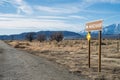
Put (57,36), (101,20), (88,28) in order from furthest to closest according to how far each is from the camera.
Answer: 1. (57,36)
2. (88,28)
3. (101,20)

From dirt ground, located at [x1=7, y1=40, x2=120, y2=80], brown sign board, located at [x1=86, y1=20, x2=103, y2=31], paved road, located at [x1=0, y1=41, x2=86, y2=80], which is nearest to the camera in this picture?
paved road, located at [x1=0, y1=41, x2=86, y2=80]

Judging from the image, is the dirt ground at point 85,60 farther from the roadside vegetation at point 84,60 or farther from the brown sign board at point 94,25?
the brown sign board at point 94,25

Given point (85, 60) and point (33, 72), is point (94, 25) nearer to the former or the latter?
point (33, 72)

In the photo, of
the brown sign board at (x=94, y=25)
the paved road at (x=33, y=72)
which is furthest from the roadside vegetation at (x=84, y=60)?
the brown sign board at (x=94, y=25)

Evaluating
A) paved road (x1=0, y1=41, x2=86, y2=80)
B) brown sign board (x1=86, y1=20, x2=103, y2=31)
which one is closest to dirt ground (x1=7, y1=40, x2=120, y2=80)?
paved road (x1=0, y1=41, x2=86, y2=80)

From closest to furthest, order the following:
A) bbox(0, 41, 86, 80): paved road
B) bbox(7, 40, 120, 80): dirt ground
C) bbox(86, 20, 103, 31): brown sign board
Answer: bbox(0, 41, 86, 80): paved road → bbox(7, 40, 120, 80): dirt ground → bbox(86, 20, 103, 31): brown sign board

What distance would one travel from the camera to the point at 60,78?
45.3 feet

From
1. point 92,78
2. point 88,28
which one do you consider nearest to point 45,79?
point 92,78

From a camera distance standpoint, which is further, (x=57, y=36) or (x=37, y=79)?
(x=57, y=36)

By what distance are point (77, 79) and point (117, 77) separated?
204 cm

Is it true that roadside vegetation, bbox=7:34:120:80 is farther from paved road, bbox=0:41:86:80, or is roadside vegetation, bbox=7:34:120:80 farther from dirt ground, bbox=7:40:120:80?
paved road, bbox=0:41:86:80

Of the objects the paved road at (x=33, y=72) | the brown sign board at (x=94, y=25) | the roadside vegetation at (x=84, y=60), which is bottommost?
the roadside vegetation at (x=84, y=60)

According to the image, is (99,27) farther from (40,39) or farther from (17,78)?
(40,39)

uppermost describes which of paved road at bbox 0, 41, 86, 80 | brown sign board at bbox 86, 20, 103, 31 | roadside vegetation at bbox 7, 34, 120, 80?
brown sign board at bbox 86, 20, 103, 31
